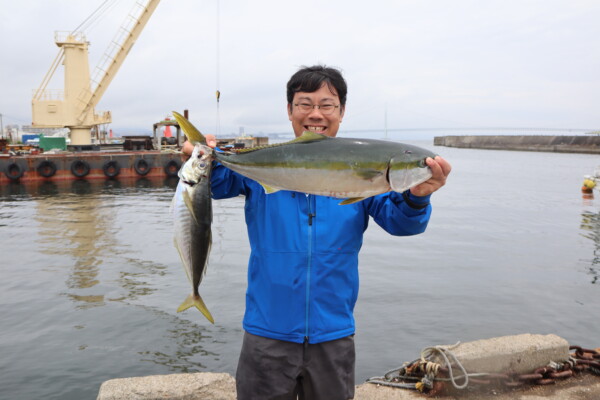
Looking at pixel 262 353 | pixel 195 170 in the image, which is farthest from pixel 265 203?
pixel 262 353

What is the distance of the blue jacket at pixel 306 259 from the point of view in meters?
2.98

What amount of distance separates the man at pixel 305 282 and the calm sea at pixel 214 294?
439 centimetres

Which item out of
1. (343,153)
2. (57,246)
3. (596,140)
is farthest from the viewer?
(596,140)

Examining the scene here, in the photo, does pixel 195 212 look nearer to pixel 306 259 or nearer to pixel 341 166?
pixel 306 259

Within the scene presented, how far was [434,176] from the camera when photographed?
2619 mm

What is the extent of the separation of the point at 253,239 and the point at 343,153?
0.92 m

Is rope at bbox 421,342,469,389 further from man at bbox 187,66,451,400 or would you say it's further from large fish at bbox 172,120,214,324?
large fish at bbox 172,120,214,324

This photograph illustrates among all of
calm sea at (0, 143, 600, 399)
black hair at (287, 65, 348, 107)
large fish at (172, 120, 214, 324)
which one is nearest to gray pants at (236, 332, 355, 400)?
large fish at (172, 120, 214, 324)

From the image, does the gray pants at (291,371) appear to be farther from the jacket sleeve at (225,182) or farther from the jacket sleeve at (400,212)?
the jacket sleeve at (225,182)

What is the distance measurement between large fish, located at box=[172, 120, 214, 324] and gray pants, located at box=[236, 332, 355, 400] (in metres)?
0.39

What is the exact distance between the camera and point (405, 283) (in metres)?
11.4

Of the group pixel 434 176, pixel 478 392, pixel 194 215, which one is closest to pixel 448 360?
pixel 478 392

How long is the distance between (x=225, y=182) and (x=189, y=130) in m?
0.48

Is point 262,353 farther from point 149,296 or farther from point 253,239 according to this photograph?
point 149,296
